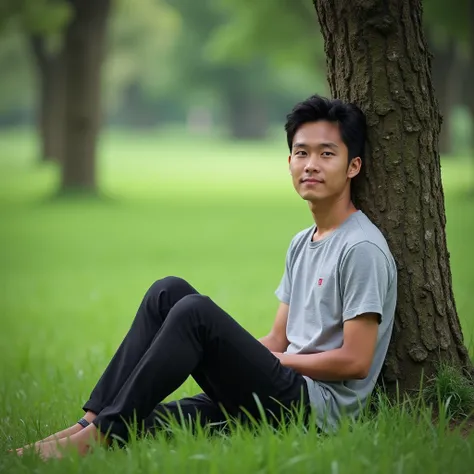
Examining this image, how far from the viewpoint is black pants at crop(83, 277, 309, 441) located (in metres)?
3.53

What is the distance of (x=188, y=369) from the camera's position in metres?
3.56

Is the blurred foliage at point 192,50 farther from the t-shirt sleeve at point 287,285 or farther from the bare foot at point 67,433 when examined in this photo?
the bare foot at point 67,433

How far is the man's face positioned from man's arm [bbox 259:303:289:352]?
0.59 m

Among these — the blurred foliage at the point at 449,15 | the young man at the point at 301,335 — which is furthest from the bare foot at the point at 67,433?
the blurred foliage at the point at 449,15

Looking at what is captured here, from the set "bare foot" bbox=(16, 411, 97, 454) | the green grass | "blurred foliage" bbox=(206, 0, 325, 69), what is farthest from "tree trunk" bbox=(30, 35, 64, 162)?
"bare foot" bbox=(16, 411, 97, 454)

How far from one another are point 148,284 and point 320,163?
7.18 metres

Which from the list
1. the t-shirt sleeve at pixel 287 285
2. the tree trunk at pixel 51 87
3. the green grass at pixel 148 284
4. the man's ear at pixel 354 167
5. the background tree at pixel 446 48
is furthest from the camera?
the tree trunk at pixel 51 87

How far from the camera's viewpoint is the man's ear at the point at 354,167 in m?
4.03

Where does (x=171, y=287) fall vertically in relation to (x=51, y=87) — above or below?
below

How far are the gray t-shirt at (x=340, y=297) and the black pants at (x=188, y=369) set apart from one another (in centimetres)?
16

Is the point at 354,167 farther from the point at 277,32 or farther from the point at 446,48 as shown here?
the point at 446,48

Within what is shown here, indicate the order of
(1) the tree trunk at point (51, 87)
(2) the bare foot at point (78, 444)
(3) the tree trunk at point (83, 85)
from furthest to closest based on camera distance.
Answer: (1) the tree trunk at point (51, 87)
(3) the tree trunk at point (83, 85)
(2) the bare foot at point (78, 444)

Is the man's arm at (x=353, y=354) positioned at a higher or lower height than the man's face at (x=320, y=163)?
lower

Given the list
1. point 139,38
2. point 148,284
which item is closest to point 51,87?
point 139,38
